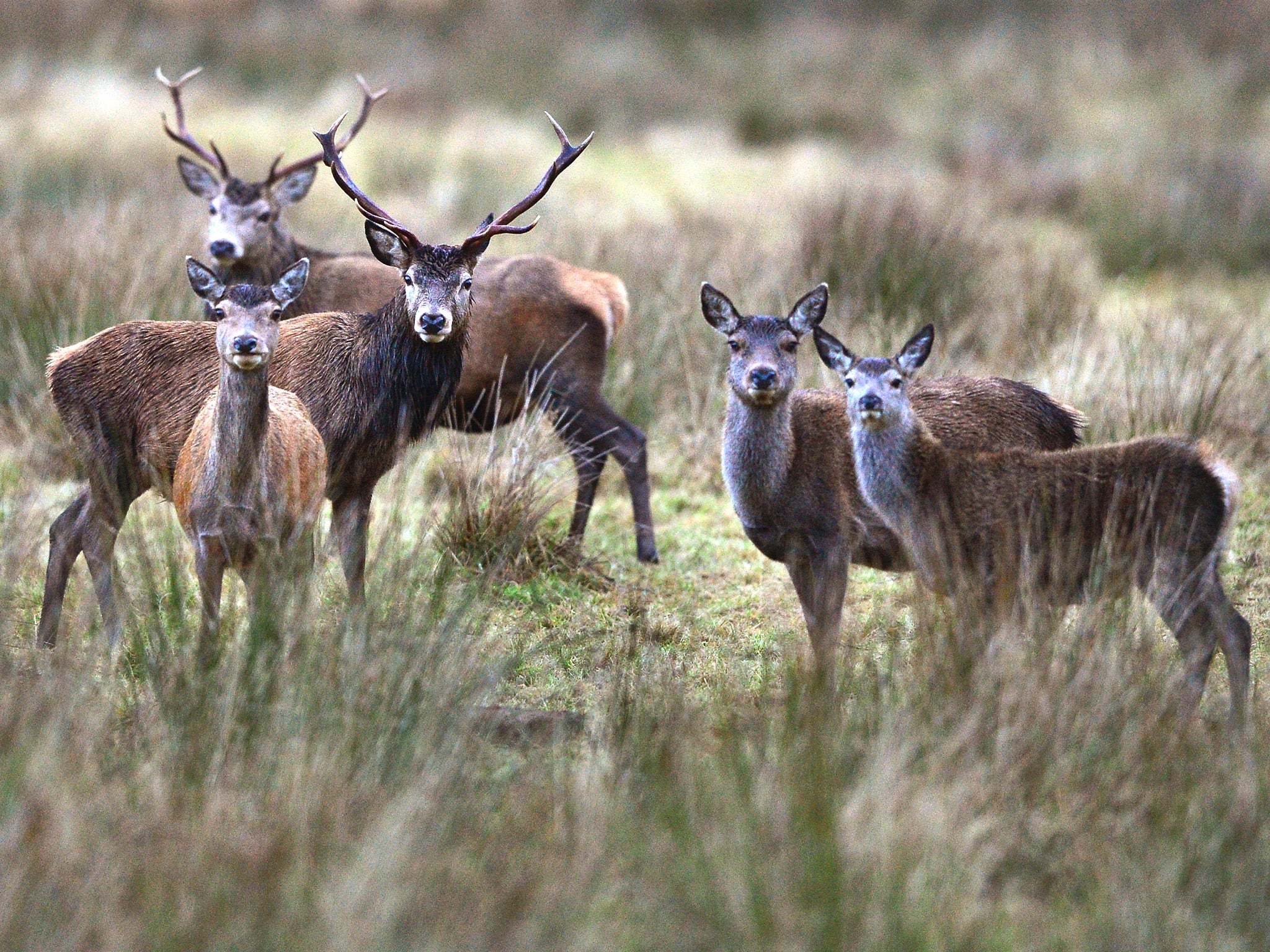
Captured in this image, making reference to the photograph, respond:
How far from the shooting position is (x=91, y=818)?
318cm

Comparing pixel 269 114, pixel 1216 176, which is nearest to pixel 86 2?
pixel 269 114

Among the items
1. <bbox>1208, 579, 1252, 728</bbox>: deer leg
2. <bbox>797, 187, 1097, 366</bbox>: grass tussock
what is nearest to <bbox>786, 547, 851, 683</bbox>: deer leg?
<bbox>1208, 579, 1252, 728</bbox>: deer leg

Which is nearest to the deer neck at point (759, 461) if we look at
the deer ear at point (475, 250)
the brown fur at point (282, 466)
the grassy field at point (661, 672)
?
the grassy field at point (661, 672)

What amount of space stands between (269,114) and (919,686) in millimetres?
15210

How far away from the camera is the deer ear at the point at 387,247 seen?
5.68 m

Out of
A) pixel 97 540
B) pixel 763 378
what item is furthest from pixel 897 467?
pixel 97 540

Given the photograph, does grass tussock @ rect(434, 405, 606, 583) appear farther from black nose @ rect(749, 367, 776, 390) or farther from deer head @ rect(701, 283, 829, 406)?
black nose @ rect(749, 367, 776, 390)

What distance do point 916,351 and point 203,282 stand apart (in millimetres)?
2344

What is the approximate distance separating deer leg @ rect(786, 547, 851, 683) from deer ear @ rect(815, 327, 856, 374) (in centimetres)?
62

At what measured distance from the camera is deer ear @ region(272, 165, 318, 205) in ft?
25.5

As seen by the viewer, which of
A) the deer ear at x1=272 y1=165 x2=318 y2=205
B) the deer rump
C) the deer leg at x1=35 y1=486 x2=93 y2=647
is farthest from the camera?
the deer ear at x1=272 y1=165 x2=318 y2=205

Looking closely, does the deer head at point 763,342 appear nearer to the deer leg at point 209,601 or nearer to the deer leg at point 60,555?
the deer leg at point 209,601

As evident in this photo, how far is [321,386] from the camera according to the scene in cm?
572

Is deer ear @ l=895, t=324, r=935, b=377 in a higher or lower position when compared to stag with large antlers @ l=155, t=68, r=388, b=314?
lower
